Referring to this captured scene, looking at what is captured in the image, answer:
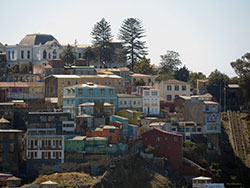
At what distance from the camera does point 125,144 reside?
7519cm

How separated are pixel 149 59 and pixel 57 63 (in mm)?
17294

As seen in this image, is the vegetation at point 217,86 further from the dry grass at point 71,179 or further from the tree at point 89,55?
the dry grass at point 71,179

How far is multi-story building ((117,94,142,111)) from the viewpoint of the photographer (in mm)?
85812

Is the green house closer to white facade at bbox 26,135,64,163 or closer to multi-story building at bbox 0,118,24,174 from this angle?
white facade at bbox 26,135,64,163

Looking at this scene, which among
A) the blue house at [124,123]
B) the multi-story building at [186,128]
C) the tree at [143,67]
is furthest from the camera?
the tree at [143,67]

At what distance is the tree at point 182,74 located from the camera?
105 m

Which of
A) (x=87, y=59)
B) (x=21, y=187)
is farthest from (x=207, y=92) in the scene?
(x=21, y=187)

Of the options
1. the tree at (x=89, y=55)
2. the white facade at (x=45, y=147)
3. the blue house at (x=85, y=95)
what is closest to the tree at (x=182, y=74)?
the tree at (x=89, y=55)

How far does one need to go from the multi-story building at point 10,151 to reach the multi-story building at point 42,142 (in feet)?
3.43

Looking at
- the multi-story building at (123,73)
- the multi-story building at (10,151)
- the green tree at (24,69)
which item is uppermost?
the green tree at (24,69)

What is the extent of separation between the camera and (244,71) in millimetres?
96750

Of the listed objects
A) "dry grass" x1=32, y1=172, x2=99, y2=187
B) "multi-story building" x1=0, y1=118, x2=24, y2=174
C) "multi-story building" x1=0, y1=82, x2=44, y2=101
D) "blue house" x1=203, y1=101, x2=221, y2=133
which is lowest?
"dry grass" x1=32, y1=172, x2=99, y2=187

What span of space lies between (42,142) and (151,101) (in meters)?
19.4

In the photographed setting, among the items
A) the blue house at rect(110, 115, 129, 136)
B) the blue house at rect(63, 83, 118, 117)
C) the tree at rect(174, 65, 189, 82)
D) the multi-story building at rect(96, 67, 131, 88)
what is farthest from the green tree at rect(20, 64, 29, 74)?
the blue house at rect(110, 115, 129, 136)
